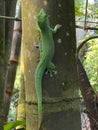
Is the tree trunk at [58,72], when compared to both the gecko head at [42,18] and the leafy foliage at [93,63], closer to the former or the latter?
the gecko head at [42,18]

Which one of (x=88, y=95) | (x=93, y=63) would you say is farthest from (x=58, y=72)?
(x=93, y=63)

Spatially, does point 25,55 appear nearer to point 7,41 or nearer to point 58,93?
point 58,93

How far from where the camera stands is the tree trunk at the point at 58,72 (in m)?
0.58

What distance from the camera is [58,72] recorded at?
1.96ft

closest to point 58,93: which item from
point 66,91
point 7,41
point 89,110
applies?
Result: point 66,91

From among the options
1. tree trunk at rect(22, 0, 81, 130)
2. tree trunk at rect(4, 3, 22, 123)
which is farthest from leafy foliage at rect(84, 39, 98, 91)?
tree trunk at rect(22, 0, 81, 130)

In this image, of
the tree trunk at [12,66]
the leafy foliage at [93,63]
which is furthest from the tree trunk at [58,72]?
the leafy foliage at [93,63]

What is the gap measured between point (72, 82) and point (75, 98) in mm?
32

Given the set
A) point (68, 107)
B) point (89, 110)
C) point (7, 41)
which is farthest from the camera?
Answer: point (89, 110)

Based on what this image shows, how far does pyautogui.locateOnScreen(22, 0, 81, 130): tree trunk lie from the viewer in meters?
0.58

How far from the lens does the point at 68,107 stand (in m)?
0.58

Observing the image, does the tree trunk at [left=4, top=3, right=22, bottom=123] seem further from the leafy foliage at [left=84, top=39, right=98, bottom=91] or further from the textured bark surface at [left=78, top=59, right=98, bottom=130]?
the leafy foliage at [left=84, top=39, right=98, bottom=91]

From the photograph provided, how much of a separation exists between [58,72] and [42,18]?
0.35 feet

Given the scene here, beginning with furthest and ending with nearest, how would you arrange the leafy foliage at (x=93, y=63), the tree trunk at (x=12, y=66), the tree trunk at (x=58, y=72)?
the leafy foliage at (x=93, y=63) → the tree trunk at (x=12, y=66) → the tree trunk at (x=58, y=72)
